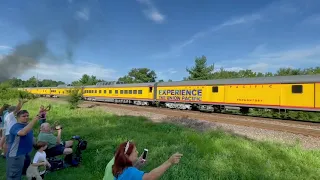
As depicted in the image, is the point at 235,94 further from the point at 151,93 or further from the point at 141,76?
the point at 141,76

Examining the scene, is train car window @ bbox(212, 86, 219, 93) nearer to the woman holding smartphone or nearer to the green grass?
the green grass

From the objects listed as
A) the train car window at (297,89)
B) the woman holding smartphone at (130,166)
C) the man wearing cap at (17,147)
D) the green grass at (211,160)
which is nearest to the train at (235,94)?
the train car window at (297,89)

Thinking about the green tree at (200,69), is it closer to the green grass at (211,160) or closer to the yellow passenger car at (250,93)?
the yellow passenger car at (250,93)

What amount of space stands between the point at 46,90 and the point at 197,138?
62750 mm

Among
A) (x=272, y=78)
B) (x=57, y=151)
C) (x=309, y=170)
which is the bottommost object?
(x=309, y=170)

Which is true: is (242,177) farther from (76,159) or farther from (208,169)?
(76,159)

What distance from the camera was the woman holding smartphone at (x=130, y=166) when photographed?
8.80ft

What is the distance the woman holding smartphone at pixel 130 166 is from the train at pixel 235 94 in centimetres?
1624

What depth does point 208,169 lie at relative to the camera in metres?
6.32

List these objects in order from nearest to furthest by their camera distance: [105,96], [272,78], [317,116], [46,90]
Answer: [272,78] → [317,116] → [105,96] → [46,90]

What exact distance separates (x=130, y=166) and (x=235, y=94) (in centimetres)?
1892

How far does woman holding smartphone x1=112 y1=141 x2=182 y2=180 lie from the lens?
8.80 feet

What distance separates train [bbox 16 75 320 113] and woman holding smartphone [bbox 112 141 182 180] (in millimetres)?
16244

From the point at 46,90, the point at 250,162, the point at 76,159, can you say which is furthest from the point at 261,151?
the point at 46,90
